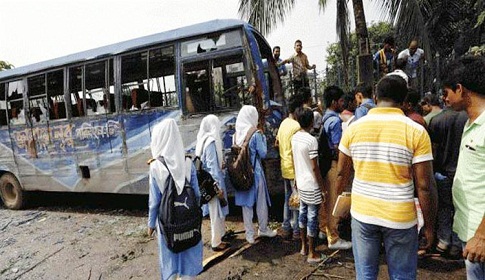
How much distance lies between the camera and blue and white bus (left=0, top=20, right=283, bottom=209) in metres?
4.79

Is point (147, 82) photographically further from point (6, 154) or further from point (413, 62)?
point (413, 62)

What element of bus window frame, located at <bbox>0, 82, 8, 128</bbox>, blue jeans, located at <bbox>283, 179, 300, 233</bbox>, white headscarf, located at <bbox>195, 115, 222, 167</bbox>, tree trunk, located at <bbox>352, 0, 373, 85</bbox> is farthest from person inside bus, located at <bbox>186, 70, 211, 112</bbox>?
bus window frame, located at <bbox>0, 82, 8, 128</bbox>

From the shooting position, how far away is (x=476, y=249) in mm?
1553

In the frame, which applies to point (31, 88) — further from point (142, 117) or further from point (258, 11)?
point (258, 11)

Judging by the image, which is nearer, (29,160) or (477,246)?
(477,246)

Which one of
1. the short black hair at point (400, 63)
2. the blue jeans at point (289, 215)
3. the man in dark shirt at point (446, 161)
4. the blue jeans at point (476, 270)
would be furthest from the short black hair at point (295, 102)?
the short black hair at point (400, 63)

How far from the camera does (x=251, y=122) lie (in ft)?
13.0

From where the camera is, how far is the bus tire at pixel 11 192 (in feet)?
24.0

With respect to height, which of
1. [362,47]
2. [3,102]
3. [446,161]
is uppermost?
[362,47]

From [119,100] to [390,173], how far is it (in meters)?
4.92

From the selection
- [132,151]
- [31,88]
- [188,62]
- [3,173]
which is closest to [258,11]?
[188,62]

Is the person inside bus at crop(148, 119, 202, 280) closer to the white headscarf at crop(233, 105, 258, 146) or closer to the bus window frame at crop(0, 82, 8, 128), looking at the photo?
the white headscarf at crop(233, 105, 258, 146)

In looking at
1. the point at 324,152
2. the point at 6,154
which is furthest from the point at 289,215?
the point at 6,154

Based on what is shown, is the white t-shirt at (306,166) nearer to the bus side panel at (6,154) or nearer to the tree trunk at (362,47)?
the tree trunk at (362,47)
